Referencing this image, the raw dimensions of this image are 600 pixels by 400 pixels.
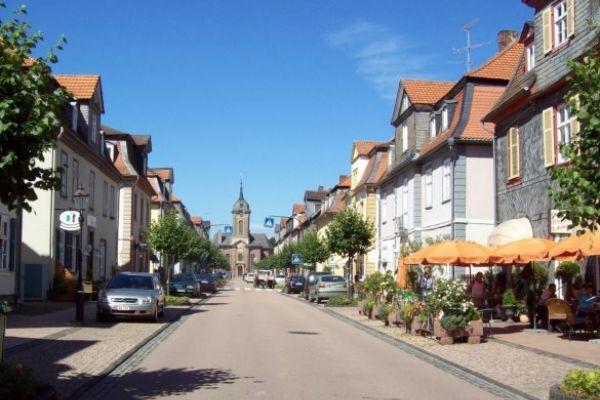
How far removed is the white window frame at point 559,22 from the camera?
21.8 metres

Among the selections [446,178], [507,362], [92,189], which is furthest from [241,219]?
[507,362]

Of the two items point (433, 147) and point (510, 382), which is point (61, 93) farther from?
point (433, 147)

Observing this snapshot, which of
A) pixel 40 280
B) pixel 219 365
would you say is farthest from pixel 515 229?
pixel 40 280

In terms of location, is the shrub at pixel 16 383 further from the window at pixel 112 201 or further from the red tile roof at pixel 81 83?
the window at pixel 112 201

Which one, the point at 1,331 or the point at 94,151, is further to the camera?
the point at 94,151

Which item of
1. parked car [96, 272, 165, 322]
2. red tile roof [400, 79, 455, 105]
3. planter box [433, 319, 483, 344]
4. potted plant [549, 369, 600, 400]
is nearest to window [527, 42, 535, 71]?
planter box [433, 319, 483, 344]

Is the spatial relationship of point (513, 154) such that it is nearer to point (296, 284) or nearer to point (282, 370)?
point (282, 370)

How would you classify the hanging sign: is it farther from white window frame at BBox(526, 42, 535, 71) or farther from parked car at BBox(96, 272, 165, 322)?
white window frame at BBox(526, 42, 535, 71)

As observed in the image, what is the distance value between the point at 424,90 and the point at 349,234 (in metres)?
7.95

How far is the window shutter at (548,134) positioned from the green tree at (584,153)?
1315 cm

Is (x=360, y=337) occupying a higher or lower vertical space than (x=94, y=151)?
lower

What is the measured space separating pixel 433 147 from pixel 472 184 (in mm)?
2840

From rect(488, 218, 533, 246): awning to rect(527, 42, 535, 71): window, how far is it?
16.5 ft

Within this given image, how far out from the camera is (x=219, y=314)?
2877 centimetres
